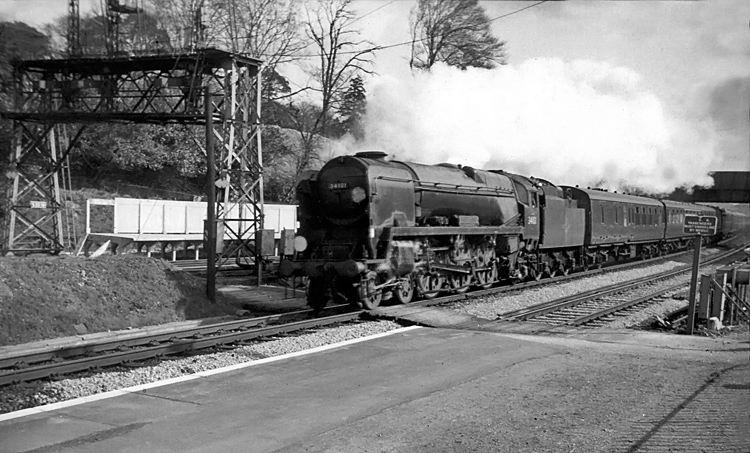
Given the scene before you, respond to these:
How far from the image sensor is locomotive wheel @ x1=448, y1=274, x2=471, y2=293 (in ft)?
57.9

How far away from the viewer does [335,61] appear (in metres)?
19.5

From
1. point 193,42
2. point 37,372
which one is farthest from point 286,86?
point 37,372

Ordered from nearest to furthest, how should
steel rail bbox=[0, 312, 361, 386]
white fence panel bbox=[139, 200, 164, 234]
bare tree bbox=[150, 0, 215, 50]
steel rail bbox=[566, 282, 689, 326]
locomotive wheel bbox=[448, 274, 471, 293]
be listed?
steel rail bbox=[0, 312, 361, 386] → steel rail bbox=[566, 282, 689, 326] → locomotive wheel bbox=[448, 274, 471, 293] → bare tree bbox=[150, 0, 215, 50] → white fence panel bbox=[139, 200, 164, 234]

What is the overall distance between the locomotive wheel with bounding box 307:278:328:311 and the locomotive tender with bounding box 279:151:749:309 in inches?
0.9

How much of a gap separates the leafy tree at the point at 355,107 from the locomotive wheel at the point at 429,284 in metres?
6.54

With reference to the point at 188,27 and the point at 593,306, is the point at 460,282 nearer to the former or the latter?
the point at 593,306

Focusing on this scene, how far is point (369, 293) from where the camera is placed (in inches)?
575

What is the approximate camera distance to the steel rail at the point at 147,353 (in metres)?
8.36

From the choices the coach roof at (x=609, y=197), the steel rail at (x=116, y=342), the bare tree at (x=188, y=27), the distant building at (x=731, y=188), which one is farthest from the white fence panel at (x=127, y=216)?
the distant building at (x=731, y=188)

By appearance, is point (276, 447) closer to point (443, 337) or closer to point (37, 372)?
point (37, 372)

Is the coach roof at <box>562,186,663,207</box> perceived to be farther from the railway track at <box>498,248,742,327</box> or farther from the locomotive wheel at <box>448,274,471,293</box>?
the locomotive wheel at <box>448,274,471,293</box>

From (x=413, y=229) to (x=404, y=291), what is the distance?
155cm

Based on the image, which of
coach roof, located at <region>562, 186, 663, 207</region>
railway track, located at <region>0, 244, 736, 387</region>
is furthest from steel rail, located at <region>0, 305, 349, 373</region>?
coach roof, located at <region>562, 186, 663, 207</region>

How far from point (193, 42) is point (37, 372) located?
567 inches
